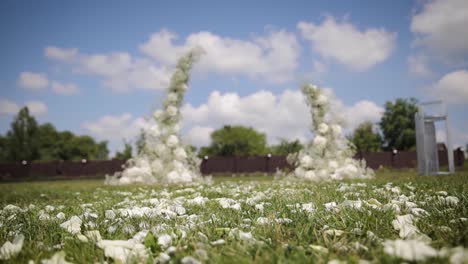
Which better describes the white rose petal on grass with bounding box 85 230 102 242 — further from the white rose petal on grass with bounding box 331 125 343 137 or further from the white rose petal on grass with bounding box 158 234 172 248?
the white rose petal on grass with bounding box 331 125 343 137

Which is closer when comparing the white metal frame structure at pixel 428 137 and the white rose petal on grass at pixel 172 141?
the white metal frame structure at pixel 428 137

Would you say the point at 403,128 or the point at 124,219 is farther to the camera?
the point at 403,128

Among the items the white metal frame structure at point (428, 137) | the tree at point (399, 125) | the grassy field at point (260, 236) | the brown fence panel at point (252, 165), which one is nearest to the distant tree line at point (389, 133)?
the tree at point (399, 125)

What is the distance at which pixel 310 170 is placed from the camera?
1374 centimetres

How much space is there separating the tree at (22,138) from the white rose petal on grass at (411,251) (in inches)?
2533

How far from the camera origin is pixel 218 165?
107 feet

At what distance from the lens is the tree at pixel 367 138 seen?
5144 centimetres

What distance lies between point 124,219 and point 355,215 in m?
1.86

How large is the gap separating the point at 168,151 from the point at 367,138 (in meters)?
44.0

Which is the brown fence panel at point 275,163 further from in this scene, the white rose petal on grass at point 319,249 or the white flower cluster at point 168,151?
the white rose petal on grass at point 319,249

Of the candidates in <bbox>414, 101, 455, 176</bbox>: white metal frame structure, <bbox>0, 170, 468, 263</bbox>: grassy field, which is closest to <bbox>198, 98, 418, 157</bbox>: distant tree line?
<bbox>414, 101, 455, 176</bbox>: white metal frame structure

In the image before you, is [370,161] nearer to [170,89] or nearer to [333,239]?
[170,89]

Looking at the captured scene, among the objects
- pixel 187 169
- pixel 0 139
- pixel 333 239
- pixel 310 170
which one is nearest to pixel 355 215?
pixel 333 239

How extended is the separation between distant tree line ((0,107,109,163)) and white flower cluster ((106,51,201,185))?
50.0 m
